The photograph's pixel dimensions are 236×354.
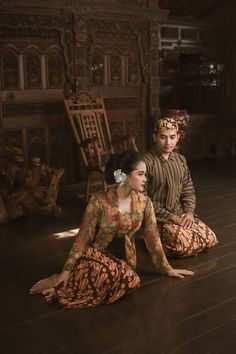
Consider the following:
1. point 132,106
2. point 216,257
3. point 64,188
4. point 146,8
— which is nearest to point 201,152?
point 132,106

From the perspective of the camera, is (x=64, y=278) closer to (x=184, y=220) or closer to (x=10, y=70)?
(x=184, y=220)

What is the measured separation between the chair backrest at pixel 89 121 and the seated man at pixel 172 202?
5.92 feet

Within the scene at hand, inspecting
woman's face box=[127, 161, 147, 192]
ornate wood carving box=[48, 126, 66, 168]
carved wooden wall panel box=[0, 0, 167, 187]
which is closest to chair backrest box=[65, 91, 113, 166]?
carved wooden wall panel box=[0, 0, 167, 187]

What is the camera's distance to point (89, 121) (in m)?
5.52

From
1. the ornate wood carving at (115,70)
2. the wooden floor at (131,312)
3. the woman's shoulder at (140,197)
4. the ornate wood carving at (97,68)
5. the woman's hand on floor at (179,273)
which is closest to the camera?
the wooden floor at (131,312)

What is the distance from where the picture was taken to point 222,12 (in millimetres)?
8688

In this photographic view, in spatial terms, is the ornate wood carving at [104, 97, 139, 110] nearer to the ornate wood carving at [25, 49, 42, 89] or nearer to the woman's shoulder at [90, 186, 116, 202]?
the ornate wood carving at [25, 49, 42, 89]

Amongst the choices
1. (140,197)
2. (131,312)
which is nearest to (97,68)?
(140,197)

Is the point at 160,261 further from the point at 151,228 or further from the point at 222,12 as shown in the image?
the point at 222,12

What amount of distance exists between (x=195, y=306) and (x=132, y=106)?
13.6 feet

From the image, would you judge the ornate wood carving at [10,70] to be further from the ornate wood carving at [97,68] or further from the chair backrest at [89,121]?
the ornate wood carving at [97,68]

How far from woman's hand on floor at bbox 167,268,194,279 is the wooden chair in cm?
201

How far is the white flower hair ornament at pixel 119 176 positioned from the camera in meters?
2.62

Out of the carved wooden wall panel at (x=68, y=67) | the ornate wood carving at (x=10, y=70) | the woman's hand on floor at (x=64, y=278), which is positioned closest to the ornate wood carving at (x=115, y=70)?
the carved wooden wall panel at (x=68, y=67)
